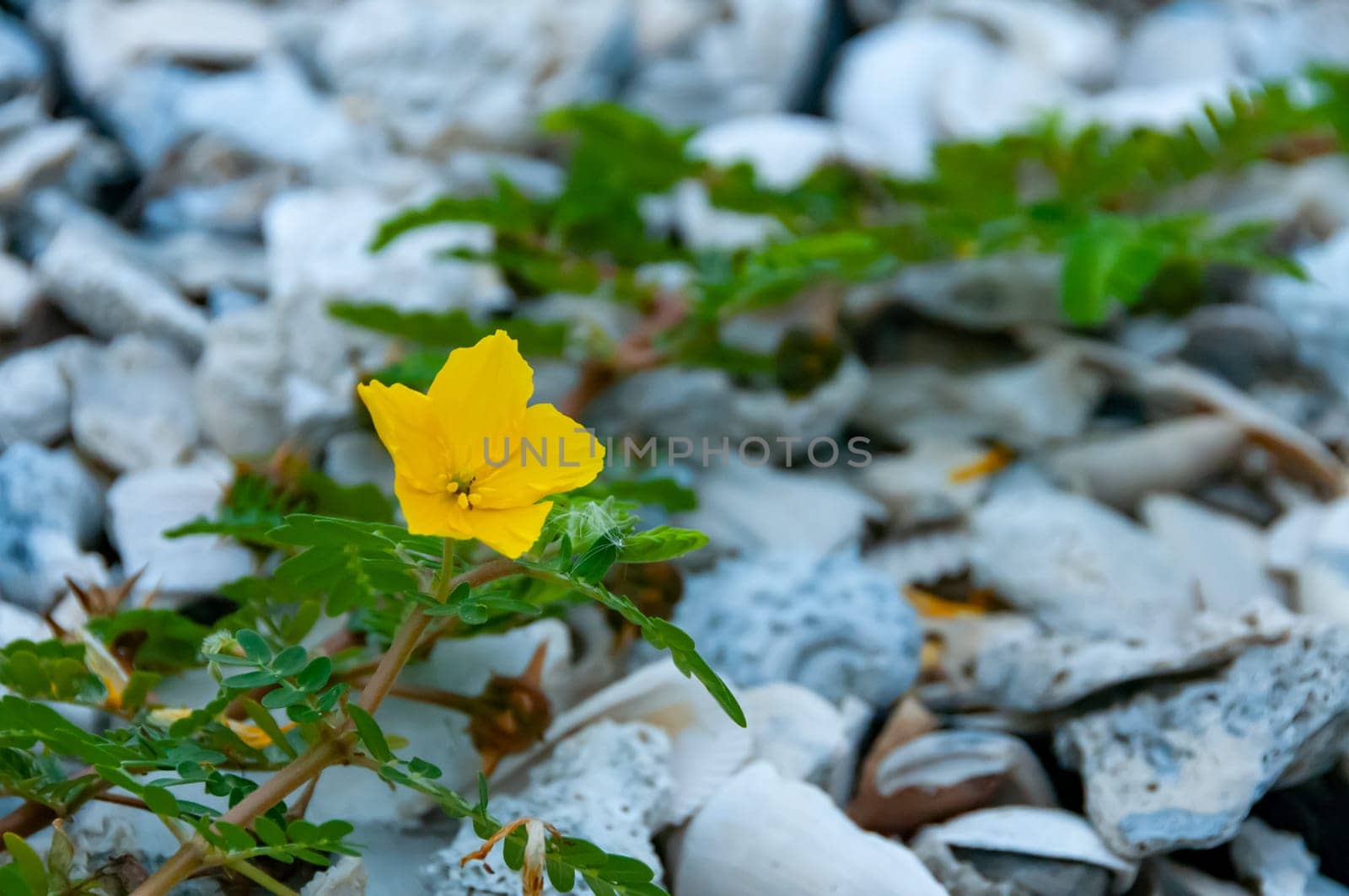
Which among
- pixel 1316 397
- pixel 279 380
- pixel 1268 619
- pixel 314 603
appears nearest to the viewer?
pixel 314 603

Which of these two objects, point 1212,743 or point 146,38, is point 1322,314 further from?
point 146,38

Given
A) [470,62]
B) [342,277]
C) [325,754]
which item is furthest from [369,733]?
[470,62]

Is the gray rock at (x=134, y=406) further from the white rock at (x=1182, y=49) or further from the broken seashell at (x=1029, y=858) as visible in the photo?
the white rock at (x=1182, y=49)

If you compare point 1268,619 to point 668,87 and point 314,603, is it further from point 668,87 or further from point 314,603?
point 668,87

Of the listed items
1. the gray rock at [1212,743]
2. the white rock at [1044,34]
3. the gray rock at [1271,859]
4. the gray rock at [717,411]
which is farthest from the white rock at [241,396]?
the white rock at [1044,34]

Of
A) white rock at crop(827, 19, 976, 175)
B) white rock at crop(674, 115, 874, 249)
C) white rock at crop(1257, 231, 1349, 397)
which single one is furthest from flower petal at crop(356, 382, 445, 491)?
white rock at crop(827, 19, 976, 175)

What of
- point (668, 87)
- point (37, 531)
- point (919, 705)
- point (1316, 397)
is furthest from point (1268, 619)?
point (668, 87)

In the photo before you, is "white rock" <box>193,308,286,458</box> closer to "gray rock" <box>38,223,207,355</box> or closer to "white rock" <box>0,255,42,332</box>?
"gray rock" <box>38,223,207,355</box>
